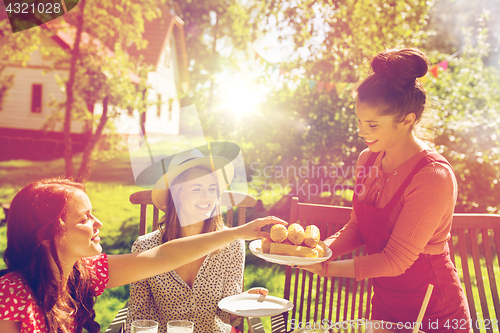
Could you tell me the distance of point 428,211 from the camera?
5.77 ft

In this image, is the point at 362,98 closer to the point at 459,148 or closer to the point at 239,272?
the point at 239,272

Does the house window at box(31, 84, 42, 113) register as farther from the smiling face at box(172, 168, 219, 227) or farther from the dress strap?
the dress strap

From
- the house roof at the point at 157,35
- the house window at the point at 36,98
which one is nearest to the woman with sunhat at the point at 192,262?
the house window at the point at 36,98

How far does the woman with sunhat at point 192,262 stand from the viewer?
244 cm

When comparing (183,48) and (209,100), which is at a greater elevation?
(183,48)

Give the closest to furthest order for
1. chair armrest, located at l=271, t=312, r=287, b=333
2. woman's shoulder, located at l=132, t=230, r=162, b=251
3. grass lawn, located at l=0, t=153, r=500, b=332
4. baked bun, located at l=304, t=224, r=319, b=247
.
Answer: baked bun, located at l=304, t=224, r=319, b=247, chair armrest, located at l=271, t=312, r=287, b=333, woman's shoulder, located at l=132, t=230, r=162, b=251, grass lawn, located at l=0, t=153, r=500, b=332

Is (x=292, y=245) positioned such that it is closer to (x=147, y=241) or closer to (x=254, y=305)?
(x=254, y=305)

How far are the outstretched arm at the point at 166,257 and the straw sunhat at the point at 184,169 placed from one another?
29.5 inches

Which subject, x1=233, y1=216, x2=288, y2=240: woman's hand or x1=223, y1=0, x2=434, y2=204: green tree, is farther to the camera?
x1=223, y1=0, x2=434, y2=204: green tree

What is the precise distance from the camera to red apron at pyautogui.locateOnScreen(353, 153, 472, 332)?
1846 mm

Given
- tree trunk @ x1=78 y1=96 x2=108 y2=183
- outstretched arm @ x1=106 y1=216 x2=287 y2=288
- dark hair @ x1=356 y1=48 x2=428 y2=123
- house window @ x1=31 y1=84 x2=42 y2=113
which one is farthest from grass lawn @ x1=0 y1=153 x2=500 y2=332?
house window @ x1=31 y1=84 x2=42 y2=113

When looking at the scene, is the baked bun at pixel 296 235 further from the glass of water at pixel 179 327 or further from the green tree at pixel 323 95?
the green tree at pixel 323 95

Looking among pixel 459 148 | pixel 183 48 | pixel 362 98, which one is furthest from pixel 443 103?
pixel 183 48

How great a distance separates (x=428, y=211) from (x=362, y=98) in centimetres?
64
